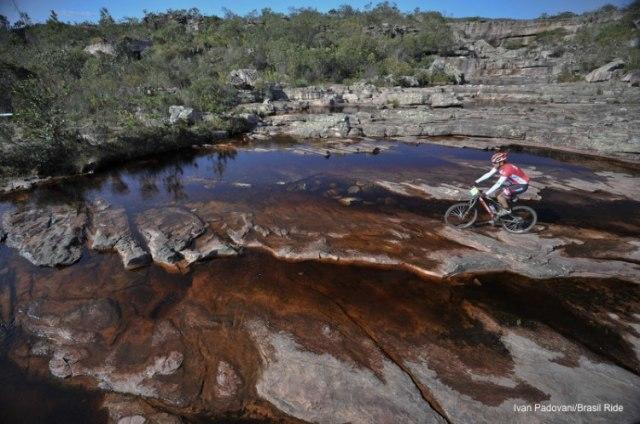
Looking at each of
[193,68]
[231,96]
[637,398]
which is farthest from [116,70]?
[637,398]

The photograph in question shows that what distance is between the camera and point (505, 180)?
9945 mm

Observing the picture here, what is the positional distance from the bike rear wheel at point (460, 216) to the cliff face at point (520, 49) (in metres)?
47.7

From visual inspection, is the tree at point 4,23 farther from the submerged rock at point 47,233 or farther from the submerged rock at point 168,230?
the submerged rock at point 168,230

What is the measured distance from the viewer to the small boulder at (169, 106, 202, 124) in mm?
25816

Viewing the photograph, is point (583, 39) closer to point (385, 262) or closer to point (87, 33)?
point (385, 262)

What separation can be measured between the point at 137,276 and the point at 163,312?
197 centimetres

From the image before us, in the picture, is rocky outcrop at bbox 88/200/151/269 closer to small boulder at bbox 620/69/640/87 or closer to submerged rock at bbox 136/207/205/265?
submerged rock at bbox 136/207/205/265

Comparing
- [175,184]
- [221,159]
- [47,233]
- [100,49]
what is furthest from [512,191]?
[100,49]

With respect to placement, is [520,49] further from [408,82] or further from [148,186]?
[148,186]

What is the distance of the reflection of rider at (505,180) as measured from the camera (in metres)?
9.78

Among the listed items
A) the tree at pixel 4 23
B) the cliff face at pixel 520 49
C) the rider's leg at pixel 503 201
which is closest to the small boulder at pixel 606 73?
the cliff face at pixel 520 49

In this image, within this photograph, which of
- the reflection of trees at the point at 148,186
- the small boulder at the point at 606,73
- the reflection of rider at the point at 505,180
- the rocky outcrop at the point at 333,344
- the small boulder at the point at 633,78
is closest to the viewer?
the rocky outcrop at the point at 333,344

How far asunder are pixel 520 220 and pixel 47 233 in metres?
15.0

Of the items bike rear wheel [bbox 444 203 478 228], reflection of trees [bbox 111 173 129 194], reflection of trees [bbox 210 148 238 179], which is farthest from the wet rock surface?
reflection of trees [bbox 210 148 238 179]
